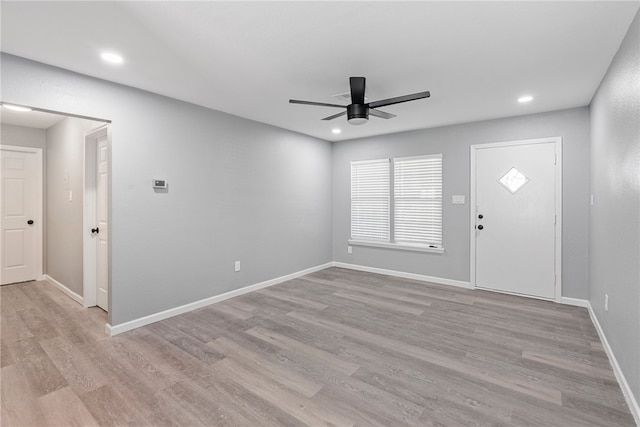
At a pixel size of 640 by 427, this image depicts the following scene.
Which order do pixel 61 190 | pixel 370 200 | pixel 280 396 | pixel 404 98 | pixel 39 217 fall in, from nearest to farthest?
pixel 280 396 → pixel 404 98 → pixel 61 190 → pixel 39 217 → pixel 370 200

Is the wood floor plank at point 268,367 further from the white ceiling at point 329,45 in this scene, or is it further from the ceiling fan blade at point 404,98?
the white ceiling at point 329,45

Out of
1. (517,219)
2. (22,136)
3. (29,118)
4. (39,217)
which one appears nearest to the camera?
(517,219)

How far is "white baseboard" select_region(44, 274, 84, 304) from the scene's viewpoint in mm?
4121

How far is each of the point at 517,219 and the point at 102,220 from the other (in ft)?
18.4

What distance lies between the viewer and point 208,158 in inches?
158

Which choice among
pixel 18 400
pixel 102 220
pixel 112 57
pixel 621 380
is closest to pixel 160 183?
pixel 102 220

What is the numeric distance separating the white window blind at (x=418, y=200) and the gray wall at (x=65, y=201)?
180 inches

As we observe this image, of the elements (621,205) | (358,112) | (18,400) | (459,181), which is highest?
(358,112)

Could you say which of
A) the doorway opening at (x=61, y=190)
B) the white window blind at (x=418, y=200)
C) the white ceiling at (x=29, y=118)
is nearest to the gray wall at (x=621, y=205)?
the white window blind at (x=418, y=200)

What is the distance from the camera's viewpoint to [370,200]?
5.84 meters

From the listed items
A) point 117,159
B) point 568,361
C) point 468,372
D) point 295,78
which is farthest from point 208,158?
point 568,361

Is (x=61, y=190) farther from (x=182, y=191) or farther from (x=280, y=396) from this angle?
(x=280, y=396)

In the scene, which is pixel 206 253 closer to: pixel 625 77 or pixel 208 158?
pixel 208 158

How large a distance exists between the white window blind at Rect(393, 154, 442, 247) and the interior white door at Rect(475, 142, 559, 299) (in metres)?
0.61
